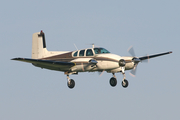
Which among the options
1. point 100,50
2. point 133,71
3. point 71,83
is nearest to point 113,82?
point 133,71

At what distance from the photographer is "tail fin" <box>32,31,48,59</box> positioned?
4109 centimetres

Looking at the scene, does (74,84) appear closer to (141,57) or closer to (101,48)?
(101,48)

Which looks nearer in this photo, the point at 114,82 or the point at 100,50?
the point at 100,50

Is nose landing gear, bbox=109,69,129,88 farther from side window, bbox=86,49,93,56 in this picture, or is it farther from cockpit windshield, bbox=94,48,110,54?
side window, bbox=86,49,93,56

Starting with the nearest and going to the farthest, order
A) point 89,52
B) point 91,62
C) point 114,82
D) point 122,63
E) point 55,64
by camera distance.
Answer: point 122,63 → point 91,62 → point 55,64 → point 89,52 → point 114,82

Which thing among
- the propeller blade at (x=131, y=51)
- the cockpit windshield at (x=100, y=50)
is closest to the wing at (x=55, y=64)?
the cockpit windshield at (x=100, y=50)

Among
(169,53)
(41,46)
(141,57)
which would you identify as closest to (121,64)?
(141,57)

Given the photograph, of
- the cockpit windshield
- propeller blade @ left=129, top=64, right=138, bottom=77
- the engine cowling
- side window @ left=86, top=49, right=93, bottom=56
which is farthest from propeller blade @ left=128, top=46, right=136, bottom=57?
side window @ left=86, top=49, right=93, bottom=56

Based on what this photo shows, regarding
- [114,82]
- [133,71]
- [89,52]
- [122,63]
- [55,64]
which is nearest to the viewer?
[122,63]

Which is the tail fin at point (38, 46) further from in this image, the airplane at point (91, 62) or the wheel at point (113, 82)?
the wheel at point (113, 82)

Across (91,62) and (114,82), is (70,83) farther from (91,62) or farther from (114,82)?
(114,82)

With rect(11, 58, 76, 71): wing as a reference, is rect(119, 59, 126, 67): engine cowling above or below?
below

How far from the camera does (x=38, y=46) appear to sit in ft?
136

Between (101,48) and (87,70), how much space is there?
2.80 meters
